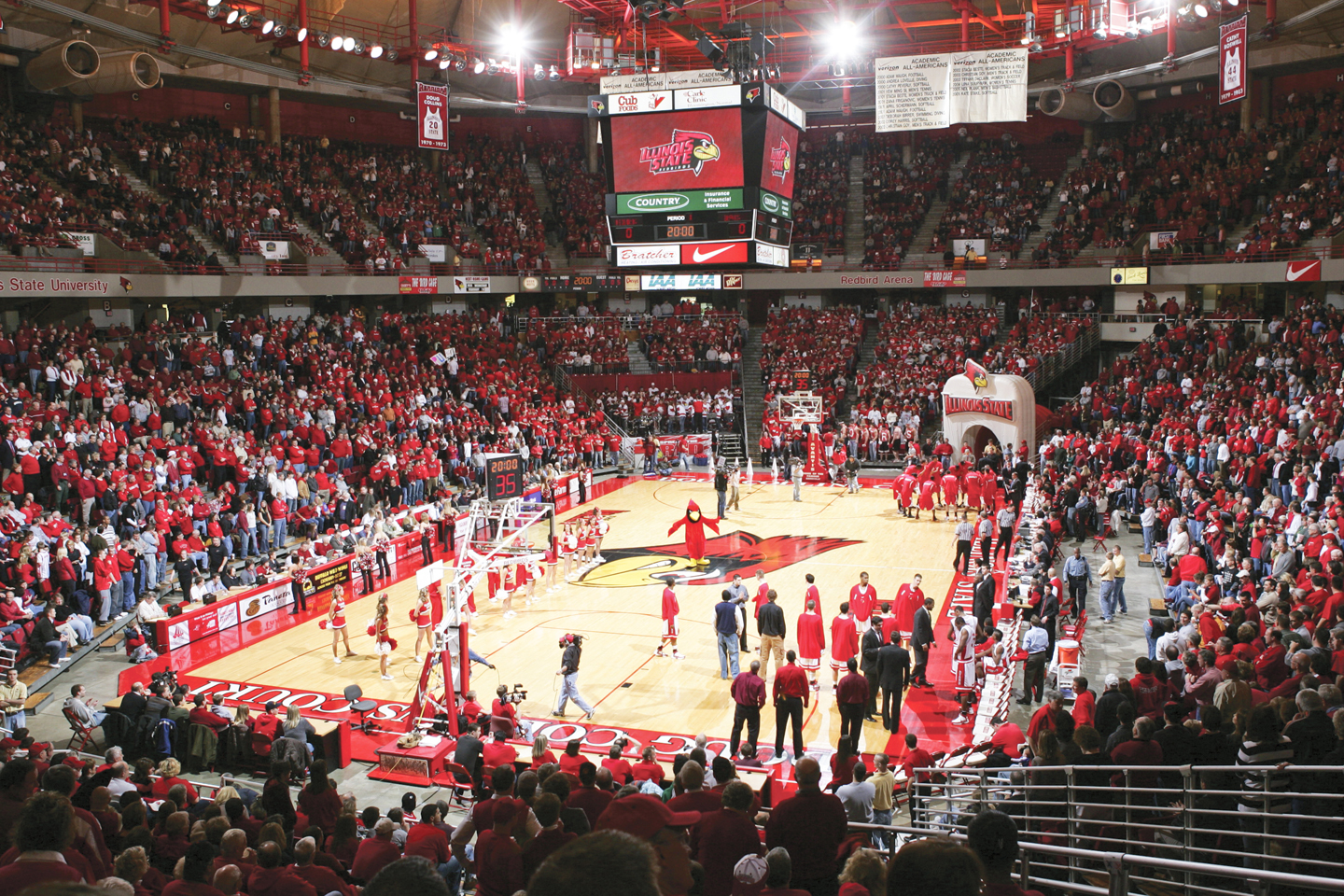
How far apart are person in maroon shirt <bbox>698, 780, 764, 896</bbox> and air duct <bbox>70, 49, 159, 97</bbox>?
111ft

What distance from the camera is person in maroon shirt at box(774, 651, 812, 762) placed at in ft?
42.1

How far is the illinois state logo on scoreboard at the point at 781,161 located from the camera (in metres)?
23.4

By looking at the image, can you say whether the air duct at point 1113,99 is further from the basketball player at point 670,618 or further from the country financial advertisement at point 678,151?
the basketball player at point 670,618

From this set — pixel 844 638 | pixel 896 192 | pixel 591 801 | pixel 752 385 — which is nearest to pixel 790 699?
pixel 844 638

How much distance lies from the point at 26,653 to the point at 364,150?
32.3 metres

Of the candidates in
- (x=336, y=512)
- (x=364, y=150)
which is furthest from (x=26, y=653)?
(x=364, y=150)

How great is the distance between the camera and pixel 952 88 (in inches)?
1130

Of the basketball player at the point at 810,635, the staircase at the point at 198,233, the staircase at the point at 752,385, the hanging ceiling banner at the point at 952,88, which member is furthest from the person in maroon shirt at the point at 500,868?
the staircase at the point at 752,385

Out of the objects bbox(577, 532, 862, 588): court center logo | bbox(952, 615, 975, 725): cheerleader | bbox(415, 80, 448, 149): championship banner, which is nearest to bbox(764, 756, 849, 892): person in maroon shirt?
bbox(952, 615, 975, 725): cheerleader

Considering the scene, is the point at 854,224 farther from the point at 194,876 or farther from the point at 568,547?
the point at 194,876

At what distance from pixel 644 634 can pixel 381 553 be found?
7106mm

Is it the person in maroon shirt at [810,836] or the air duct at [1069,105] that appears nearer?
the person in maroon shirt at [810,836]

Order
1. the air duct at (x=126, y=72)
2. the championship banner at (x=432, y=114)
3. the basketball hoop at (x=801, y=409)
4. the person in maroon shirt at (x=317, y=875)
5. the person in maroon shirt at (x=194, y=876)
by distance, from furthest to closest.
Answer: the basketball hoop at (x=801, y=409), the championship banner at (x=432, y=114), the air duct at (x=126, y=72), the person in maroon shirt at (x=317, y=875), the person in maroon shirt at (x=194, y=876)

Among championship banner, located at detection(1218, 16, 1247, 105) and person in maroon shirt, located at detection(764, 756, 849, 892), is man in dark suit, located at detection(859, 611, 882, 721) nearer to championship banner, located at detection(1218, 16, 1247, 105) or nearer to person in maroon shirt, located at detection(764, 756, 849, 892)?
person in maroon shirt, located at detection(764, 756, 849, 892)
